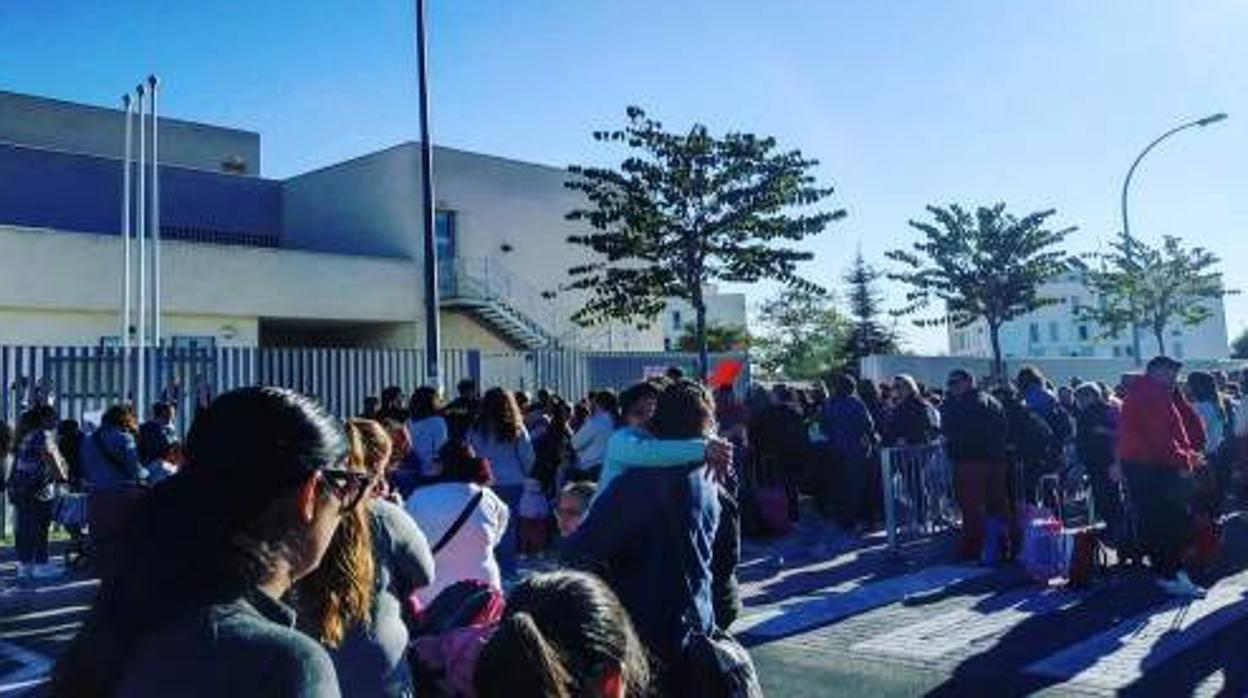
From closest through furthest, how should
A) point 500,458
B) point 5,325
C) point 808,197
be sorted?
1. point 500,458
2. point 808,197
3. point 5,325

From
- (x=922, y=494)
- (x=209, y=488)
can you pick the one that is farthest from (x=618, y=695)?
(x=922, y=494)

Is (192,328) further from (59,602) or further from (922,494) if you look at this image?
(922,494)

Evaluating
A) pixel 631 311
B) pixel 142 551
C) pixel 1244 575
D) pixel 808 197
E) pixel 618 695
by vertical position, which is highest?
pixel 808 197

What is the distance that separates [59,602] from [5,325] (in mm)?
18825

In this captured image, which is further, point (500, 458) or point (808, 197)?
point (808, 197)

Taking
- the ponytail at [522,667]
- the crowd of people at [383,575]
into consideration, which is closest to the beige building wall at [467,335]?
the crowd of people at [383,575]

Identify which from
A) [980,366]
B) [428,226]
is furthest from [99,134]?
[980,366]

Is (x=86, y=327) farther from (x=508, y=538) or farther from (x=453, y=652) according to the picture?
(x=453, y=652)

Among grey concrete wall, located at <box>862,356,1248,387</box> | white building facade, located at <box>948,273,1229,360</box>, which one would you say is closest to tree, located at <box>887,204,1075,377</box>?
grey concrete wall, located at <box>862,356,1248,387</box>

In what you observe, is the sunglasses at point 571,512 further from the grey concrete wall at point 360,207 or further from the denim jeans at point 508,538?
the grey concrete wall at point 360,207

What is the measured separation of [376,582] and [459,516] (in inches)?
73.9

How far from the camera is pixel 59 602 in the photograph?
1007 cm

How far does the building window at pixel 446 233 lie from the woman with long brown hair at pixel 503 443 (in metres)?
25.5

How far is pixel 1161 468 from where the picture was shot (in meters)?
8.93
